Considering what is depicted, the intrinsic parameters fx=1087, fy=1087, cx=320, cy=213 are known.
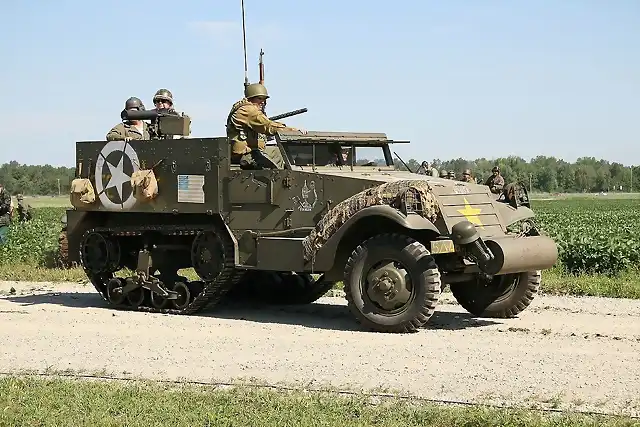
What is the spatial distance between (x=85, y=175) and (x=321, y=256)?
147 inches

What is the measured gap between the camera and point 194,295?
12.8 meters

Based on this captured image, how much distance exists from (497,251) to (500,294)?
157 cm

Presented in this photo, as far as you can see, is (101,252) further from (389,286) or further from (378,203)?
(389,286)

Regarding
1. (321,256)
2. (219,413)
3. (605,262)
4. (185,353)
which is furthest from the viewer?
(605,262)

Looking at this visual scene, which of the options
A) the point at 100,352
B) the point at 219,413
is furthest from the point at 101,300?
the point at 219,413

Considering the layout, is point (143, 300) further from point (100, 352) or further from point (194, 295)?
point (100, 352)

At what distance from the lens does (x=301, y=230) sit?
38.4 feet

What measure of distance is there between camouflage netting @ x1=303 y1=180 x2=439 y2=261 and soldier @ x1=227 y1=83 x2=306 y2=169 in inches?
41.7

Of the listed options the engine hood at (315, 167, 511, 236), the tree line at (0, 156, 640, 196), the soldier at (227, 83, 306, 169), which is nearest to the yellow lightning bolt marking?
the engine hood at (315, 167, 511, 236)

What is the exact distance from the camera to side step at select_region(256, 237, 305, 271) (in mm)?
11547

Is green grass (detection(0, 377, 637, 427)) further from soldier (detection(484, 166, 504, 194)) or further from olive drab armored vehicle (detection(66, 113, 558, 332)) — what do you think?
soldier (detection(484, 166, 504, 194))

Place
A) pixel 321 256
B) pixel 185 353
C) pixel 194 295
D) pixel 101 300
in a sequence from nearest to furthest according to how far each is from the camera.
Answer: pixel 185 353, pixel 321 256, pixel 194 295, pixel 101 300

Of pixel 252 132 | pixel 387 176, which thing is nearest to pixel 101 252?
pixel 252 132

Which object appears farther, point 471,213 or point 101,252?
point 101,252
